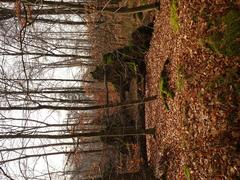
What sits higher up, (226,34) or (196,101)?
(226,34)

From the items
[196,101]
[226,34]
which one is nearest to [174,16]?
[196,101]

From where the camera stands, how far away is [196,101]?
23.5 feet

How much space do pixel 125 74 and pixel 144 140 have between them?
2553 mm

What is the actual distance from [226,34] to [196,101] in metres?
1.64

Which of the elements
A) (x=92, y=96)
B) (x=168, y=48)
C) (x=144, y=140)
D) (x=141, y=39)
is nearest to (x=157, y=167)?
(x=144, y=140)

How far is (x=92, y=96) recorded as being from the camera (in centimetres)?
1997

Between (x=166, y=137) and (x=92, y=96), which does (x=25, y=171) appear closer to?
(x=166, y=137)

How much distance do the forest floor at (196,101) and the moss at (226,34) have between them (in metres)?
0.06

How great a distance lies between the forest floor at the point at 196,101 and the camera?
5844mm

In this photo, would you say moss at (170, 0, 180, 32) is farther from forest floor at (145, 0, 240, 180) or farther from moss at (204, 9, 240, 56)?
moss at (204, 9, 240, 56)

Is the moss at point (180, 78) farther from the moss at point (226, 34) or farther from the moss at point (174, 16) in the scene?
the moss at point (226, 34)

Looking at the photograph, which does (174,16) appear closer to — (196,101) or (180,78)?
(180,78)

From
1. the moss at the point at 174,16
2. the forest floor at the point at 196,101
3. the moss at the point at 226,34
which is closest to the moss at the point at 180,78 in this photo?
the forest floor at the point at 196,101

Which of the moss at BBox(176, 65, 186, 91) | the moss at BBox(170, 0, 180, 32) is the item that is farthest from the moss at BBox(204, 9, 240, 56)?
the moss at BBox(170, 0, 180, 32)
